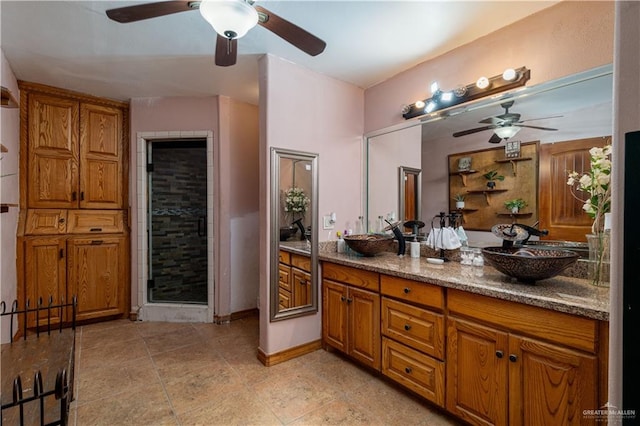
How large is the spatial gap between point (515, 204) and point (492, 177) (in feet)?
0.80

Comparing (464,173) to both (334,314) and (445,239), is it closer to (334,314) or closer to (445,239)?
(445,239)

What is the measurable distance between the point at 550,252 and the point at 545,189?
40 centimetres

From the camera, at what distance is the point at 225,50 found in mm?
1655

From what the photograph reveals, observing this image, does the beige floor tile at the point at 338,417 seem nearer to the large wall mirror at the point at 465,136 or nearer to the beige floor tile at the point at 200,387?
the beige floor tile at the point at 200,387

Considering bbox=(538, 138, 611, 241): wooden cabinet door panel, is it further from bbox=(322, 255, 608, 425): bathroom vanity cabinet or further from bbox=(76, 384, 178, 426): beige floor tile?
bbox=(76, 384, 178, 426): beige floor tile

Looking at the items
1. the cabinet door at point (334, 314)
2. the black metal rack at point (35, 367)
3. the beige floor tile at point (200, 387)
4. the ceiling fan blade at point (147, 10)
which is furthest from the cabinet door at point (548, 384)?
the ceiling fan blade at point (147, 10)

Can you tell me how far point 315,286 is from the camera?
2.56 m

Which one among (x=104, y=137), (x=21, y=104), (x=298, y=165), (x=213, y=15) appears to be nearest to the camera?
(x=213, y=15)

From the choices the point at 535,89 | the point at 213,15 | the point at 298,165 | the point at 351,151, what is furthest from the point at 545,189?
the point at 213,15

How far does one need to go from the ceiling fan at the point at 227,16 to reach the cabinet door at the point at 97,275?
101 inches

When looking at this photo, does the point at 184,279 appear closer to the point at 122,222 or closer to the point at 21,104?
the point at 122,222

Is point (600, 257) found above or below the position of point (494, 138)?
below

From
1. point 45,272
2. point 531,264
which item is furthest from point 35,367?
point 531,264

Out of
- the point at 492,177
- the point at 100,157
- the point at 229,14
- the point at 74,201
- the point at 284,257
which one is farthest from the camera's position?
the point at 100,157
